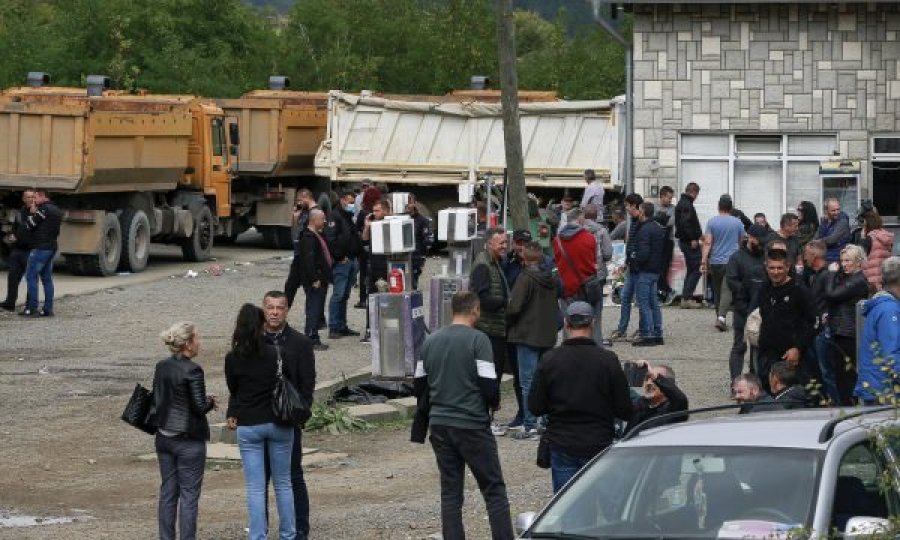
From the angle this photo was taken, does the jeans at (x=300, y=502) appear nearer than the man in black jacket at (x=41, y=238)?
Yes

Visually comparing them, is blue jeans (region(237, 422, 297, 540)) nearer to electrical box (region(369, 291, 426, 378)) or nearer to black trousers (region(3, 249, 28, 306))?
electrical box (region(369, 291, 426, 378))

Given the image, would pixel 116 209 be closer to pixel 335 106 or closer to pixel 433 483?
pixel 335 106

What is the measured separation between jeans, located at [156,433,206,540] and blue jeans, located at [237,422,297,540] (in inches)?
11.5

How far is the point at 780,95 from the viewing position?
28.4 meters

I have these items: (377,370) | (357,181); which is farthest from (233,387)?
(357,181)

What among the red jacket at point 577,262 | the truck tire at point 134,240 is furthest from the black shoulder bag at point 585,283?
the truck tire at point 134,240

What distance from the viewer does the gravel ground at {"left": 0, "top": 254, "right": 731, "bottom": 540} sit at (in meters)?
12.1

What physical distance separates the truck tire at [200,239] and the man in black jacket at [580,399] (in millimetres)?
24154

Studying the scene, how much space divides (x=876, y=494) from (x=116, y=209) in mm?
24906

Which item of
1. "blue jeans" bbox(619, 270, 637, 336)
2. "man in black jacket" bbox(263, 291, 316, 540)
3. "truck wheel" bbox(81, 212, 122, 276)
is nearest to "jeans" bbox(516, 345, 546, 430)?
"man in black jacket" bbox(263, 291, 316, 540)

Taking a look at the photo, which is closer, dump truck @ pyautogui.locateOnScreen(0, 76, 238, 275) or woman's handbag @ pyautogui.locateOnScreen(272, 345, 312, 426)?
woman's handbag @ pyautogui.locateOnScreen(272, 345, 312, 426)

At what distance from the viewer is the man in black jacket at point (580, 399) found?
1005cm

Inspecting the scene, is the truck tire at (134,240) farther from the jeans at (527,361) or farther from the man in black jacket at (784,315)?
the man in black jacket at (784,315)

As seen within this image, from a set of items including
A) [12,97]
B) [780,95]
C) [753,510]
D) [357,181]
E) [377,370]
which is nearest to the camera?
[753,510]
